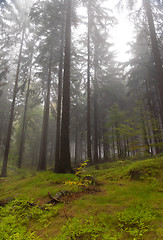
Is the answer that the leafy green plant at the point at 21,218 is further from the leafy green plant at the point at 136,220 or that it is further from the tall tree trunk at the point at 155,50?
the tall tree trunk at the point at 155,50

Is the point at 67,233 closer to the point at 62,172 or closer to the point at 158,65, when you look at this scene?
the point at 62,172

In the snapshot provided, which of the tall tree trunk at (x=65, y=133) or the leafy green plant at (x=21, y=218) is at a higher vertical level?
the tall tree trunk at (x=65, y=133)

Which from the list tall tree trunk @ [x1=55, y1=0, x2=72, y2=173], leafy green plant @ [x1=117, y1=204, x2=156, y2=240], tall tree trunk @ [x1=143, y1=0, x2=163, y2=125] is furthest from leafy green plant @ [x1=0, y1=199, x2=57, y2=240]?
tall tree trunk @ [x1=143, y1=0, x2=163, y2=125]

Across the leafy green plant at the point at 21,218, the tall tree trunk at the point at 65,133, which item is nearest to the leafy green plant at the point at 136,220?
the leafy green plant at the point at 21,218

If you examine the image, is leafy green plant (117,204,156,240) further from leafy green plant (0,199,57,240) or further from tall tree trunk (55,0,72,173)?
tall tree trunk (55,0,72,173)

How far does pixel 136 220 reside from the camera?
3.07 m

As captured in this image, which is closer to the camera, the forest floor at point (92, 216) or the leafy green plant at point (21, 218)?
the forest floor at point (92, 216)

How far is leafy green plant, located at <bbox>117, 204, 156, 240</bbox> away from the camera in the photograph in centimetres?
265

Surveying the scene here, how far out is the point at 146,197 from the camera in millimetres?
4254

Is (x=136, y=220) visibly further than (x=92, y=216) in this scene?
No

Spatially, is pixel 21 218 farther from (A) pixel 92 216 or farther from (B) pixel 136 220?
(B) pixel 136 220

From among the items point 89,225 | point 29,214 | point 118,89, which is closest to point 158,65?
point 89,225

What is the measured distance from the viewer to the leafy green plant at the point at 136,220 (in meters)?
2.65

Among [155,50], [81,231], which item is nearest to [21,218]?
[81,231]
